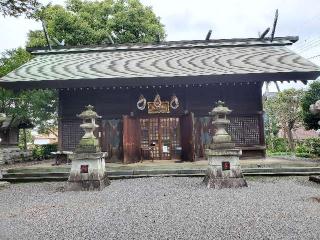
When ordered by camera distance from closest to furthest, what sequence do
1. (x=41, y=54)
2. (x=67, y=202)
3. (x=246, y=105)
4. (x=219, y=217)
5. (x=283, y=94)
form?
(x=219, y=217), (x=67, y=202), (x=246, y=105), (x=41, y=54), (x=283, y=94)

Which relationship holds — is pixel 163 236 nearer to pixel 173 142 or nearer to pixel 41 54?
pixel 173 142

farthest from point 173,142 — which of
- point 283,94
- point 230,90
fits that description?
point 283,94

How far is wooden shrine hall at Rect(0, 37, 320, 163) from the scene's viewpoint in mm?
13727

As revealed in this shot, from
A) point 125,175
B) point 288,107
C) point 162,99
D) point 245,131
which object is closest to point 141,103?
point 162,99

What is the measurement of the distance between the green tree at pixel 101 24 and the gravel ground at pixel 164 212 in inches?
616

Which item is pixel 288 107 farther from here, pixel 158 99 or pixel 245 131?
pixel 158 99

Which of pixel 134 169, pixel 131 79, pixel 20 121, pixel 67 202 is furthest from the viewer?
pixel 20 121

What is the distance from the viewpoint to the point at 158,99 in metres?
14.9

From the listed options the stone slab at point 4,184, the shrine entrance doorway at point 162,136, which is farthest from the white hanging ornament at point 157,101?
the stone slab at point 4,184

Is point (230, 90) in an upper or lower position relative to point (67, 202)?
Answer: upper

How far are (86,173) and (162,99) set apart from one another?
22.1 ft

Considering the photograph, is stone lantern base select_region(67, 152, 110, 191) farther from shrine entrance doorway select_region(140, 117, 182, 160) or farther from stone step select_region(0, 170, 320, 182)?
shrine entrance doorway select_region(140, 117, 182, 160)

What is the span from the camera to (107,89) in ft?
49.9

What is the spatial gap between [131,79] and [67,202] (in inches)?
284
